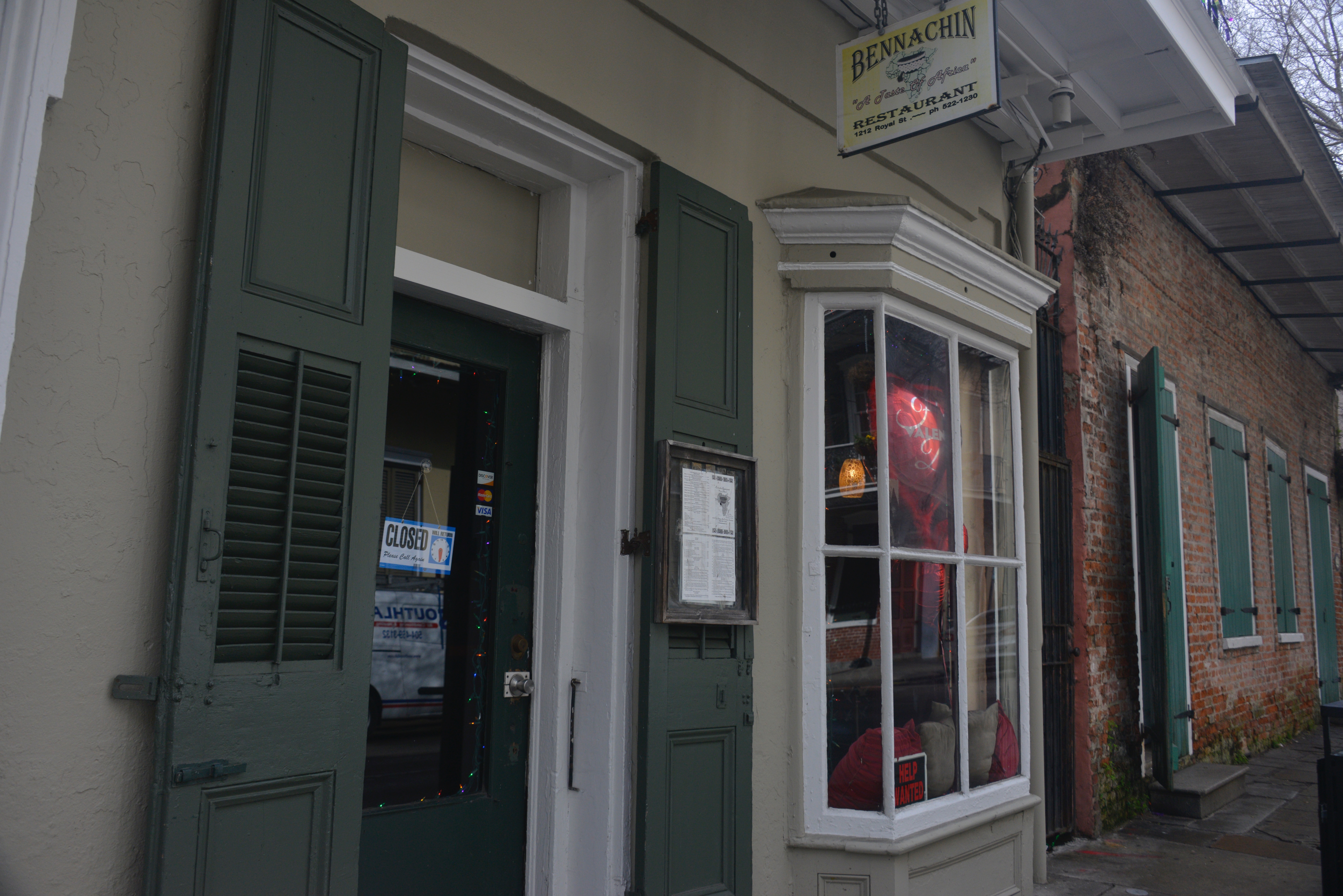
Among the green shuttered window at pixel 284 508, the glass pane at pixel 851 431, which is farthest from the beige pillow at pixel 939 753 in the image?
the green shuttered window at pixel 284 508

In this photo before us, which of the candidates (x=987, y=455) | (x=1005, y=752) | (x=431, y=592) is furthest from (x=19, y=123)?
(x=1005, y=752)

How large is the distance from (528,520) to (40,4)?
6.59ft

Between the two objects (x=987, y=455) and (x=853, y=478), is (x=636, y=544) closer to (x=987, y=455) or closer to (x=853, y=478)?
(x=853, y=478)

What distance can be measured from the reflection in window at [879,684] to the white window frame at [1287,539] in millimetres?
7726

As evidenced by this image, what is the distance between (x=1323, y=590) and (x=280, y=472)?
13273mm

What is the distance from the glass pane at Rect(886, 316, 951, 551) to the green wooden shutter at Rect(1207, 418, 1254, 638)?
214 inches

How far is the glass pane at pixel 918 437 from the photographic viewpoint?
4.19 m

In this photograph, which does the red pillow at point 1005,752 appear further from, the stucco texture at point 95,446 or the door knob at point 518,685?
the stucco texture at point 95,446

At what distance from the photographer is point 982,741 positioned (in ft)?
14.8

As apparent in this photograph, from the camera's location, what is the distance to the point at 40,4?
199 cm

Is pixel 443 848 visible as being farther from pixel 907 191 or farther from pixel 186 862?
pixel 907 191

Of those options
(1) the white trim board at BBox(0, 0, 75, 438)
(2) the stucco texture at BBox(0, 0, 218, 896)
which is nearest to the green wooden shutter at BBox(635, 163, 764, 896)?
(2) the stucco texture at BBox(0, 0, 218, 896)

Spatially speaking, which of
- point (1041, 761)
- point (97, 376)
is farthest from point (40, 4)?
point (1041, 761)

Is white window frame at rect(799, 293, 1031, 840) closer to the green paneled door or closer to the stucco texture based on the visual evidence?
the stucco texture
